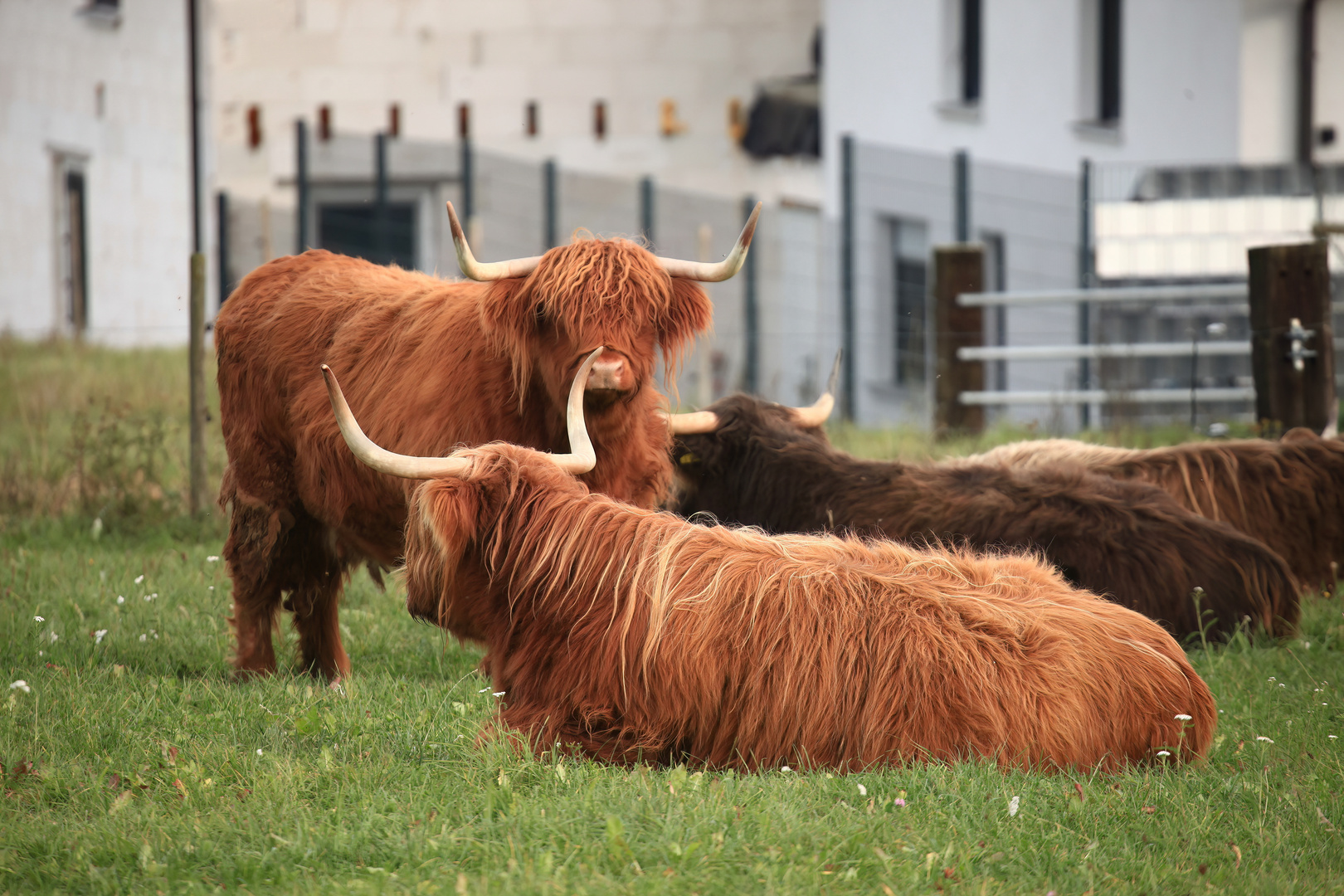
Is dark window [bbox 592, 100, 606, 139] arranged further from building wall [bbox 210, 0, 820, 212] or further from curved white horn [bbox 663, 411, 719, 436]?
curved white horn [bbox 663, 411, 719, 436]

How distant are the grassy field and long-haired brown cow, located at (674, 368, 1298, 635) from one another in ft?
1.53

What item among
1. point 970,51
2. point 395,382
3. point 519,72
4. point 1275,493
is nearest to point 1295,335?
point 1275,493

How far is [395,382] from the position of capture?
5.17m

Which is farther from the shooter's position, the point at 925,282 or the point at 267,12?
the point at 267,12

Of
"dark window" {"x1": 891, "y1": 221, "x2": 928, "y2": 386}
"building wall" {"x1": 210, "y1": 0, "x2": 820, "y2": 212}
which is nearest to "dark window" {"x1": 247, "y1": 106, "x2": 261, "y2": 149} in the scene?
"building wall" {"x1": 210, "y1": 0, "x2": 820, "y2": 212}

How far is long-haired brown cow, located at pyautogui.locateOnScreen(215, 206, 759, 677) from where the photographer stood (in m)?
4.94

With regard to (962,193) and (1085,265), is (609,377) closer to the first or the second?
(962,193)

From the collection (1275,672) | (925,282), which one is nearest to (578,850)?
(1275,672)

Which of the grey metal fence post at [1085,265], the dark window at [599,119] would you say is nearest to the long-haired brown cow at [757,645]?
the grey metal fence post at [1085,265]

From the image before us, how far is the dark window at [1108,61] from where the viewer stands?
14.7m

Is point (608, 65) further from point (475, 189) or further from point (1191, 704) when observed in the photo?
point (1191, 704)

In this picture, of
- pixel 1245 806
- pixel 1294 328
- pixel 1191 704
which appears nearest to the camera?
pixel 1245 806

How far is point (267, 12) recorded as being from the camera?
63.8 ft

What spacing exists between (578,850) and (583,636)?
89cm
